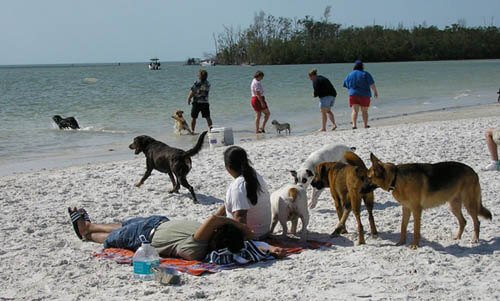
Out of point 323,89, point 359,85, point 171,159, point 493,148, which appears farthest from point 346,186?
point 323,89

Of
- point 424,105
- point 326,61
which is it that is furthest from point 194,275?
point 326,61

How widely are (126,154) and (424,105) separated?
1523 centimetres

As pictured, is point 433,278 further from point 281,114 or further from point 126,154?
A: point 281,114

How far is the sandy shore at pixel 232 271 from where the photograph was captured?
452 cm

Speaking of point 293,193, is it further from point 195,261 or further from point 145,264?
point 145,264

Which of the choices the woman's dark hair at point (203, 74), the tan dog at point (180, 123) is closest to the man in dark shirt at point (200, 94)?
the woman's dark hair at point (203, 74)

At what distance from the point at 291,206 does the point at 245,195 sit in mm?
627

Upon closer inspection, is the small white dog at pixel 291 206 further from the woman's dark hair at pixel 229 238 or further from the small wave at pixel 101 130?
the small wave at pixel 101 130

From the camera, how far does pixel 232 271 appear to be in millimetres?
5047

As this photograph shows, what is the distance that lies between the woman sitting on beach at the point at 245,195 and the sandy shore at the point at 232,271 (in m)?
0.56

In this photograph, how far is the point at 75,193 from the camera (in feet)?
27.6

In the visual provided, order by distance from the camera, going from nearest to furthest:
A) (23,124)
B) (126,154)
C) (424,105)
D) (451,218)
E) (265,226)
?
(265,226), (451,218), (126,154), (23,124), (424,105)

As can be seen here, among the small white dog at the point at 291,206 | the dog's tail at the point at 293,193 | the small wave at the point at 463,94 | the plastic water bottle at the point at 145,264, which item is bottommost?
the small wave at the point at 463,94

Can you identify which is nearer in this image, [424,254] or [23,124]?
[424,254]
